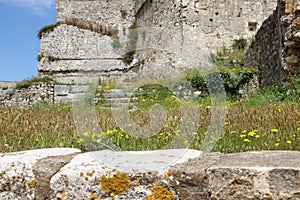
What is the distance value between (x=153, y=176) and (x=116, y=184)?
7.3 inches

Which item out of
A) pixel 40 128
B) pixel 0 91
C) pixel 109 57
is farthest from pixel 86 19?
pixel 40 128

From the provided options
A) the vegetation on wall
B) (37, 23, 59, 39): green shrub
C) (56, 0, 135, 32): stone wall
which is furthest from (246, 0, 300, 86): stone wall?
(56, 0, 135, 32): stone wall

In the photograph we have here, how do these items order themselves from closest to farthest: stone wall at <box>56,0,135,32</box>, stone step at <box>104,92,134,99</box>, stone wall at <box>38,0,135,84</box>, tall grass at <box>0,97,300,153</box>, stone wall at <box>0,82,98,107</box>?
tall grass at <box>0,97,300,153</box> < stone step at <box>104,92,134,99</box> < stone wall at <box>0,82,98,107</box> < stone wall at <box>38,0,135,84</box> < stone wall at <box>56,0,135,32</box>

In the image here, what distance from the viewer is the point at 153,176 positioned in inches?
64.3

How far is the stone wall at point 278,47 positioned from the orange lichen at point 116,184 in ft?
22.1

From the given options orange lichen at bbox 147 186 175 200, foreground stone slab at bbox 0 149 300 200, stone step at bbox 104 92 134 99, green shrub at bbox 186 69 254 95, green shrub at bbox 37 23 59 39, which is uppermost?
green shrub at bbox 37 23 59 39

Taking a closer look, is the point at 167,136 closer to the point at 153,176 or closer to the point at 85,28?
the point at 153,176

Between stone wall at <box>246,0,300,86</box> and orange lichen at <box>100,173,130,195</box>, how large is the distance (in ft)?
22.1

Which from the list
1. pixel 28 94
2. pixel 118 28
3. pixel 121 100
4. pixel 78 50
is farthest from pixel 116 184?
pixel 118 28

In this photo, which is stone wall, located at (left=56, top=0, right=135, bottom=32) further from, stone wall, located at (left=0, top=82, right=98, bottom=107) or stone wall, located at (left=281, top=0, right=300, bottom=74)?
stone wall, located at (left=281, top=0, right=300, bottom=74)

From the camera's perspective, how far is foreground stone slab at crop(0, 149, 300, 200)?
4.75 ft

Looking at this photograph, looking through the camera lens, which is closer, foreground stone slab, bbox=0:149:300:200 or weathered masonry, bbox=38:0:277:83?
foreground stone slab, bbox=0:149:300:200

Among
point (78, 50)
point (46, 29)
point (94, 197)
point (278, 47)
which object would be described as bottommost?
point (94, 197)

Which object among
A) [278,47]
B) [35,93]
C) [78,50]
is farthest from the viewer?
[78,50]
